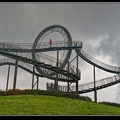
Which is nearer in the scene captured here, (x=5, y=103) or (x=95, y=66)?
(x=5, y=103)

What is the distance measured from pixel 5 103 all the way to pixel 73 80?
16206 millimetres

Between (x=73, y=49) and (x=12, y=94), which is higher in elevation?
(x=73, y=49)

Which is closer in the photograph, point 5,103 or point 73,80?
point 5,103

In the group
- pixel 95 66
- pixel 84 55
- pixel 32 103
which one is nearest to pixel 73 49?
pixel 84 55

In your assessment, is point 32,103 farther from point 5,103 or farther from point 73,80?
point 73,80

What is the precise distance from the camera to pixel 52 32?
125 feet

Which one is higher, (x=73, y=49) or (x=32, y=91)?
(x=73, y=49)

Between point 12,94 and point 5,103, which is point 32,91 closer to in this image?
point 12,94
